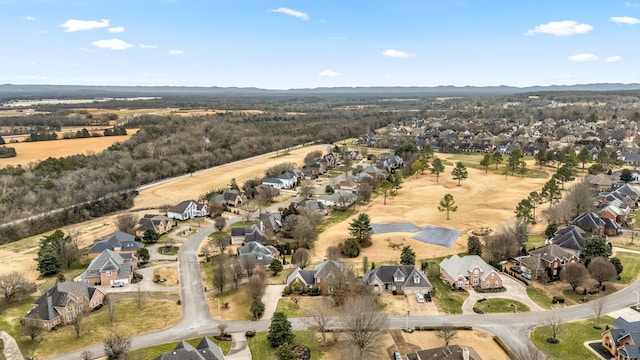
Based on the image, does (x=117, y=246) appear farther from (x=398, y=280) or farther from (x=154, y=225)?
(x=398, y=280)

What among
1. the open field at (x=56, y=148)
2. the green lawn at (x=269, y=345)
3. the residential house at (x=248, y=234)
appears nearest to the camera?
the green lawn at (x=269, y=345)

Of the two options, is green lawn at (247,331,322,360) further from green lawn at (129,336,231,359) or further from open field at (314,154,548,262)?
open field at (314,154,548,262)

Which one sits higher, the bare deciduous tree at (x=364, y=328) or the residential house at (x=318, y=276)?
the bare deciduous tree at (x=364, y=328)

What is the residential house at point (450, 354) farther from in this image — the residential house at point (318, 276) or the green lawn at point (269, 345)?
the residential house at point (318, 276)

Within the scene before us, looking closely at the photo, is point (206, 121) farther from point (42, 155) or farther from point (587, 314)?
point (587, 314)

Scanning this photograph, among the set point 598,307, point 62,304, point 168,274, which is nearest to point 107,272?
point 168,274

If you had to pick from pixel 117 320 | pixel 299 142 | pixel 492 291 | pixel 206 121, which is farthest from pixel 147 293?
pixel 206 121

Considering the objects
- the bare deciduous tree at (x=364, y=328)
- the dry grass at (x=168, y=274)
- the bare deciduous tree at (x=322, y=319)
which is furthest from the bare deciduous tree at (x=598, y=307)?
the dry grass at (x=168, y=274)
